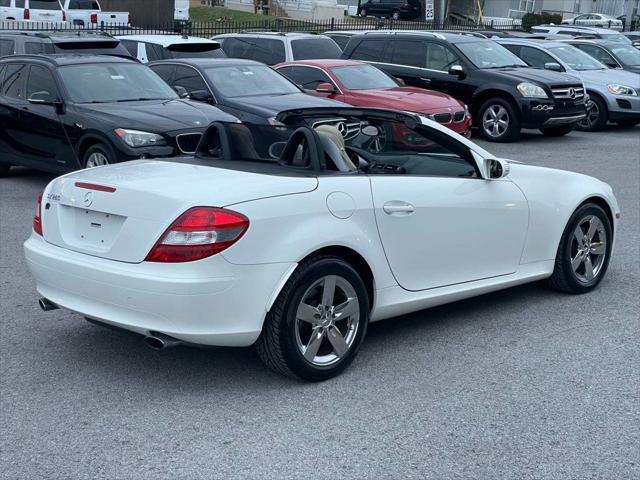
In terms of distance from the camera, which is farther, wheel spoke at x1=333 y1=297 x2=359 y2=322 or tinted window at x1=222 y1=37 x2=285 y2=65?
tinted window at x1=222 y1=37 x2=285 y2=65

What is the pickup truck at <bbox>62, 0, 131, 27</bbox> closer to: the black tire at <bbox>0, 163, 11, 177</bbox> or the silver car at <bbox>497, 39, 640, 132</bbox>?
the silver car at <bbox>497, 39, 640, 132</bbox>

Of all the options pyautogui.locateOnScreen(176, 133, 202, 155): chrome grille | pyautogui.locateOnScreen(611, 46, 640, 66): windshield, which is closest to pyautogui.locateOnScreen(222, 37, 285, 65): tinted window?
pyautogui.locateOnScreen(176, 133, 202, 155): chrome grille

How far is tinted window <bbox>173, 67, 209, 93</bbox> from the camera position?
44.2 ft

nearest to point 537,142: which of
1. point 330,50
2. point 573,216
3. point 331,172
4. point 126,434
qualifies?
point 330,50

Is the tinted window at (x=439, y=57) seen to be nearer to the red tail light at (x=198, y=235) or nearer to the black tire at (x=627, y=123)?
the black tire at (x=627, y=123)

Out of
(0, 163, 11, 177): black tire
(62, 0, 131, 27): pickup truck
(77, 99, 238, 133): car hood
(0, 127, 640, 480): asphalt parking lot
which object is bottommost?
(0, 163, 11, 177): black tire

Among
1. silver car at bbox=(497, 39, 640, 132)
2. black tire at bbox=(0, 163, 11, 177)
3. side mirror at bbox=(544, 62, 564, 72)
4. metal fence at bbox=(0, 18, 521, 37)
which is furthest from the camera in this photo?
metal fence at bbox=(0, 18, 521, 37)

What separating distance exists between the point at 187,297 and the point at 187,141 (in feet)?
19.8

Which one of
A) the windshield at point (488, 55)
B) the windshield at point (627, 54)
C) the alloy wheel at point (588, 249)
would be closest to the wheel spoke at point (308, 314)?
the alloy wheel at point (588, 249)

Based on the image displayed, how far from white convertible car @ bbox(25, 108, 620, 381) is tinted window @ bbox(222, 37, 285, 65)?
39.0 feet

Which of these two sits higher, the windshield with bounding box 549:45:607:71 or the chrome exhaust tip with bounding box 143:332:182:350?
the windshield with bounding box 549:45:607:71

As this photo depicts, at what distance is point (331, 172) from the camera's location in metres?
5.56

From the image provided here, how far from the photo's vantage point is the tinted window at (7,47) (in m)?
15.4

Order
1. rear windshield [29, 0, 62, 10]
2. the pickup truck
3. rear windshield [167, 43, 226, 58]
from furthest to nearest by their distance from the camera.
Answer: rear windshield [29, 0, 62, 10]
the pickup truck
rear windshield [167, 43, 226, 58]
